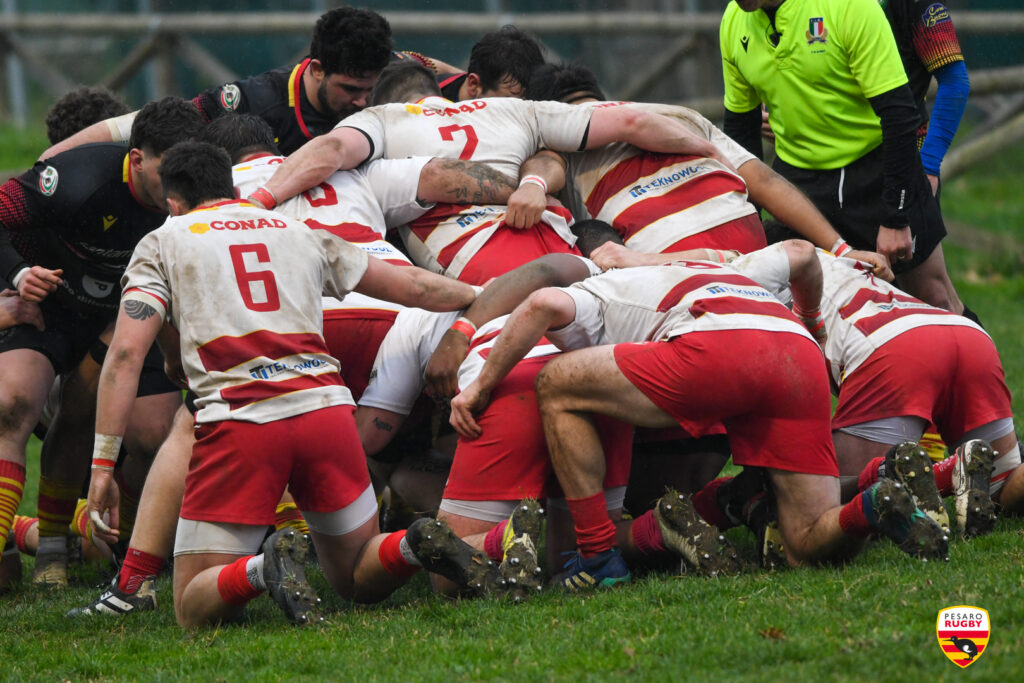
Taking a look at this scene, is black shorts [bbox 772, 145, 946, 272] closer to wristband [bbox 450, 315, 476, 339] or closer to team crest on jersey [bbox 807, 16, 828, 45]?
team crest on jersey [bbox 807, 16, 828, 45]

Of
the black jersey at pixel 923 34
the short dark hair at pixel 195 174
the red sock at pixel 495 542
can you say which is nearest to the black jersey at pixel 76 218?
the short dark hair at pixel 195 174

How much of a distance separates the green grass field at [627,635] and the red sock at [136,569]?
175 millimetres

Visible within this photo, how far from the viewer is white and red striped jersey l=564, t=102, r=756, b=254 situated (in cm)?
600

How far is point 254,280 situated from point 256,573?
1.07 m

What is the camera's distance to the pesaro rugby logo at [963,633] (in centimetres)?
338

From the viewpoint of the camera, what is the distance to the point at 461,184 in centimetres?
601

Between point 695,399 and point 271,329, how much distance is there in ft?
5.16

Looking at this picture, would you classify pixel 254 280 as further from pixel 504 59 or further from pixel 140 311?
pixel 504 59

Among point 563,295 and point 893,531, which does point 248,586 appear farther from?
point 893,531

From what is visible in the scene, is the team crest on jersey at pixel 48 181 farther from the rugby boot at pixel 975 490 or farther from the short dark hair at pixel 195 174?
the rugby boot at pixel 975 490

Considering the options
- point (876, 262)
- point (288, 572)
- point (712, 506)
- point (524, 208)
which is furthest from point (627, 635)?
point (876, 262)

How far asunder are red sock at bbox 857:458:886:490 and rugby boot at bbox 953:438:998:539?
0.32 m

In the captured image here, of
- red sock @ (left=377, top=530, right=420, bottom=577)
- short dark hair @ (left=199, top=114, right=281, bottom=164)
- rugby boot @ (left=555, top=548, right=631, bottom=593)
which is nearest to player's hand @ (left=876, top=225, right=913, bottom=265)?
rugby boot @ (left=555, top=548, right=631, bottom=593)

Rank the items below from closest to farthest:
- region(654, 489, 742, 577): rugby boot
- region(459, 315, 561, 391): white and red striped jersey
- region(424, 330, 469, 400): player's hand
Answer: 1. region(654, 489, 742, 577): rugby boot
2. region(459, 315, 561, 391): white and red striped jersey
3. region(424, 330, 469, 400): player's hand
